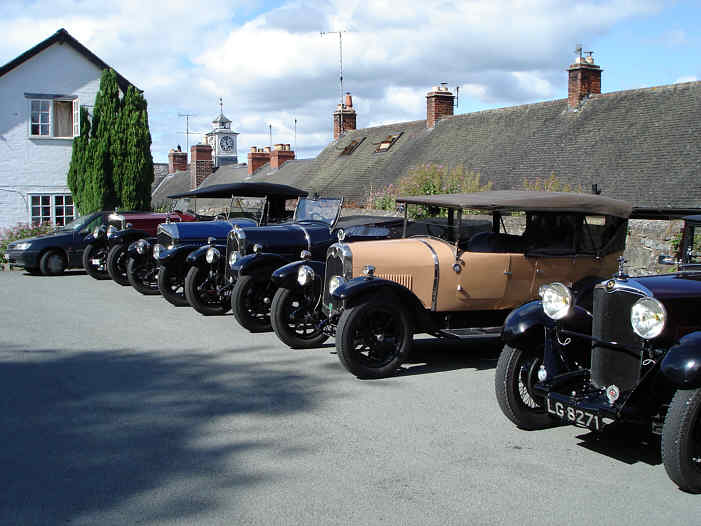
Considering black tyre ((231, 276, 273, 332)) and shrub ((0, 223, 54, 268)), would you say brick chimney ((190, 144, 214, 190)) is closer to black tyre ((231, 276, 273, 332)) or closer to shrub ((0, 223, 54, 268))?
shrub ((0, 223, 54, 268))

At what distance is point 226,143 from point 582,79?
59.6 meters

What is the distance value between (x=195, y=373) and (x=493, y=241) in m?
3.24

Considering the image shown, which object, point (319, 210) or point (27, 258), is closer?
point (319, 210)

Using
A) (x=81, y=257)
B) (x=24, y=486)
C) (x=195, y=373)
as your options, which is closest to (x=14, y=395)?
(x=195, y=373)

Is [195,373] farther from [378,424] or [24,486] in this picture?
[24,486]

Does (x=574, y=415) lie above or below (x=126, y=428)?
above

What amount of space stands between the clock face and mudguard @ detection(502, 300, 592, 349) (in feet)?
241

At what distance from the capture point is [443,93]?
27.1 metres

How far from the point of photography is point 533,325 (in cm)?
509

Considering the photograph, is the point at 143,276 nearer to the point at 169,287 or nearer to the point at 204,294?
the point at 169,287

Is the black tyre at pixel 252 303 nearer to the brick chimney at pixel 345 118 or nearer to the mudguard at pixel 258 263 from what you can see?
the mudguard at pixel 258 263

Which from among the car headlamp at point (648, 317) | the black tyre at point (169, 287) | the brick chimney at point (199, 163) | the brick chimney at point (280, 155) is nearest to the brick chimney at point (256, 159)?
the brick chimney at point (280, 155)

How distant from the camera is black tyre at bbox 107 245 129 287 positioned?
1363 cm

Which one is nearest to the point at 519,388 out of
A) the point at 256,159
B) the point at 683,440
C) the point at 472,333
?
the point at 683,440
